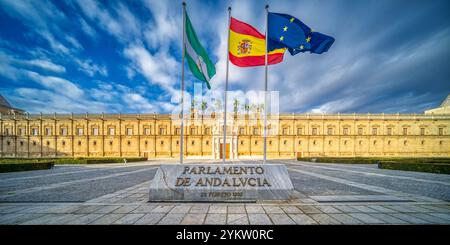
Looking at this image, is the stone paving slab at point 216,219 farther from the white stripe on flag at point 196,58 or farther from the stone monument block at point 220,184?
the white stripe on flag at point 196,58

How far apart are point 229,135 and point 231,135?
1.52 feet

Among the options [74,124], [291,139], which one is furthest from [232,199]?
[74,124]

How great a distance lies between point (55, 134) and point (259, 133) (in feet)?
160

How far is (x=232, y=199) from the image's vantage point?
587cm

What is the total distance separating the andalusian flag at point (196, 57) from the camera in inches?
325

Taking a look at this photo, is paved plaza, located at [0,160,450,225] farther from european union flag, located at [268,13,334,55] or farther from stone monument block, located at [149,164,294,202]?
european union flag, located at [268,13,334,55]

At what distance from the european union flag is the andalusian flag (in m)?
3.57

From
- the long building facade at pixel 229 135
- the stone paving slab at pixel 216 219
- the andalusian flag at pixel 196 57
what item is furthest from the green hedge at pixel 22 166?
the stone paving slab at pixel 216 219

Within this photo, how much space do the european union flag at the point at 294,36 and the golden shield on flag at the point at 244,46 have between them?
108 cm

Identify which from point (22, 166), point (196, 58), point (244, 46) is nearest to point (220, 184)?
point (196, 58)

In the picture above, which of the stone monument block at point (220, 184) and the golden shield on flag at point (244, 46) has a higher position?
the golden shield on flag at point (244, 46)

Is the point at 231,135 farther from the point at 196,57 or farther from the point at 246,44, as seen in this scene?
the point at 246,44
